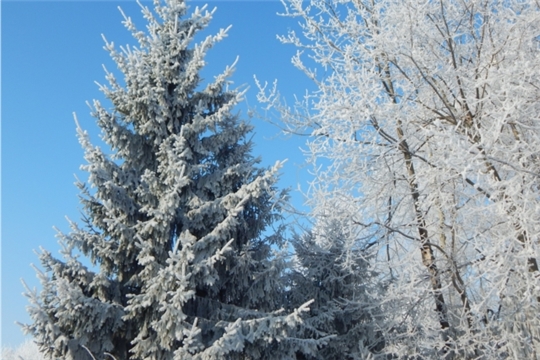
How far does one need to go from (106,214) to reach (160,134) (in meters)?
1.66

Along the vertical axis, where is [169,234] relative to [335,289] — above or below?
above

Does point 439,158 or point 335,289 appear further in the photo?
point 335,289

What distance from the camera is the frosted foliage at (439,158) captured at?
5047 mm

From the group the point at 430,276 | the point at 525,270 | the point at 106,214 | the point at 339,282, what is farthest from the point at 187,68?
the point at 525,270

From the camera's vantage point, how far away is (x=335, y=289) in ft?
27.3

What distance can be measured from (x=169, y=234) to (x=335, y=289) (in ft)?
11.3

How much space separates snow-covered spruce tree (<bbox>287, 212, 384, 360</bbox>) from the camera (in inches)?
310

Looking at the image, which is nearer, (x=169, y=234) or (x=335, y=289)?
(x=169, y=234)

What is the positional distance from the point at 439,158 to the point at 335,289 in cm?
358

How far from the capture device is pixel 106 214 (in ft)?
21.5

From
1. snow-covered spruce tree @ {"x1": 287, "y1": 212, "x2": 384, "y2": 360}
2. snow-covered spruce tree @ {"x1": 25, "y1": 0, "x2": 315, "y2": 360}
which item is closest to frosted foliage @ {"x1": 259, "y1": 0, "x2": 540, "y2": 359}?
snow-covered spruce tree @ {"x1": 287, "y1": 212, "x2": 384, "y2": 360}

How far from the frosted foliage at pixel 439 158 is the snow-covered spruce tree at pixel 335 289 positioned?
1.03 feet

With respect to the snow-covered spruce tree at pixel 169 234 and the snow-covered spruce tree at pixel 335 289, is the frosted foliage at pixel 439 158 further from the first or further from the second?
the snow-covered spruce tree at pixel 169 234

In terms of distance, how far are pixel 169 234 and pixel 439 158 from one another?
4064 mm
